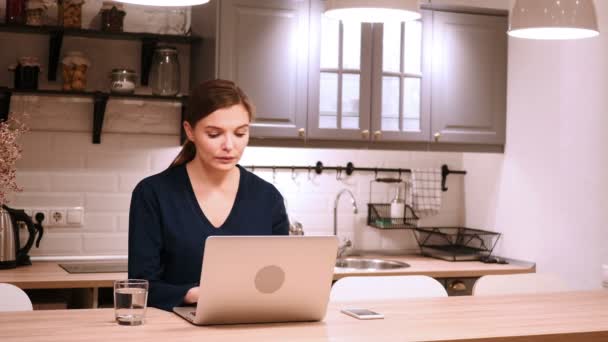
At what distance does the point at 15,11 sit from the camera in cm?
365

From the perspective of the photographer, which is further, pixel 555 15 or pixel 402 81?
pixel 402 81

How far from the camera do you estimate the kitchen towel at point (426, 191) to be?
445 centimetres

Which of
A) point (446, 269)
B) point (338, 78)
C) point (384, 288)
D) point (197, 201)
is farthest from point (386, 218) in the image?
point (197, 201)

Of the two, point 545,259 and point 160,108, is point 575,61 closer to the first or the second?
point 545,259

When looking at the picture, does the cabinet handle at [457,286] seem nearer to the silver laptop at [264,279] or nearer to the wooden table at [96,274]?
the wooden table at [96,274]

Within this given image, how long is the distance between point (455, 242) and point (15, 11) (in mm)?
2509

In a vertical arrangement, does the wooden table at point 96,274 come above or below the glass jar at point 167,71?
below

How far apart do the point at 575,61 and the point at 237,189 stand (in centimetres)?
204

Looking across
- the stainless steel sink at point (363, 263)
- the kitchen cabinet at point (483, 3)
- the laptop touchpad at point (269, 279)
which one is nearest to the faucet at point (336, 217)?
the stainless steel sink at point (363, 263)

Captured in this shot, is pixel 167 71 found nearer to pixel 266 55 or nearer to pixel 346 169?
pixel 266 55

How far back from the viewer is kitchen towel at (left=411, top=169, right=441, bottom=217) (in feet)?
14.6

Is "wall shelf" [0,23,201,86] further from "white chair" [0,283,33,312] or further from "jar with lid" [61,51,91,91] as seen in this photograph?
"white chair" [0,283,33,312]

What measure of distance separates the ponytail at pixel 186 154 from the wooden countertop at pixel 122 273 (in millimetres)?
991

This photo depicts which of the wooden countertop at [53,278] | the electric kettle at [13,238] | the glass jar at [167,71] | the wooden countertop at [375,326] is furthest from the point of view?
the glass jar at [167,71]
